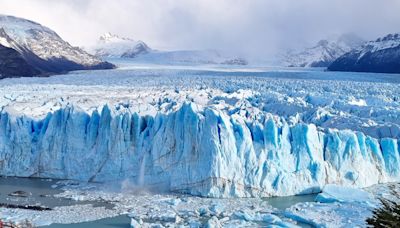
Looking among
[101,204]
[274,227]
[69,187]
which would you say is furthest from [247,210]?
[69,187]

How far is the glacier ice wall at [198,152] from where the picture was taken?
11.5 metres

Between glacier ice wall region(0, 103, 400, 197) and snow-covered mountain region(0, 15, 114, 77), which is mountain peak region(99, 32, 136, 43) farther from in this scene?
glacier ice wall region(0, 103, 400, 197)

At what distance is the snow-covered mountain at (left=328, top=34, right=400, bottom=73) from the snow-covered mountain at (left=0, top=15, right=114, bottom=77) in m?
22.8

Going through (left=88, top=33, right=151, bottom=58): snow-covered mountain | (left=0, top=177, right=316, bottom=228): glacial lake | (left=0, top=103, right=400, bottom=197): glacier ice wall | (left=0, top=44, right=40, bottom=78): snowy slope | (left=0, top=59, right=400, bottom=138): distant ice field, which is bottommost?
(left=0, top=177, right=316, bottom=228): glacial lake

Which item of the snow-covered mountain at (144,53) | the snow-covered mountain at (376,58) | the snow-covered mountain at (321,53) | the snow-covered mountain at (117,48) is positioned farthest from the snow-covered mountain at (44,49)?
the snow-covered mountain at (321,53)

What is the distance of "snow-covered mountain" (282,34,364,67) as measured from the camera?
86.0 meters

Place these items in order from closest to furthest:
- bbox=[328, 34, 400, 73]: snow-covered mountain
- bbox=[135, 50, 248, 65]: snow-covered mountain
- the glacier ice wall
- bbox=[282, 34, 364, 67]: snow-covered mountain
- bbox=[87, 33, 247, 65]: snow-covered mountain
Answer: the glacier ice wall
bbox=[328, 34, 400, 73]: snow-covered mountain
bbox=[135, 50, 248, 65]: snow-covered mountain
bbox=[87, 33, 247, 65]: snow-covered mountain
bbox=[282, 34, 364, 67]: snow-covered mountain

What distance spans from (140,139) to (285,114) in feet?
16.3

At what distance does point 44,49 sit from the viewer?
175 ft

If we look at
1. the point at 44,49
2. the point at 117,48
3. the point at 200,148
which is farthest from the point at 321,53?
the point at 200,148

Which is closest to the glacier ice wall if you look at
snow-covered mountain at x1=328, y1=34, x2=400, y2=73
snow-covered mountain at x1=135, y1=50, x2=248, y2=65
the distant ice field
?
the distant ice field

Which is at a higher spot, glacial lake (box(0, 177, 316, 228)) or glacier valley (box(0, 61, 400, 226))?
glacier valley (box(0, 61, 400, 226))

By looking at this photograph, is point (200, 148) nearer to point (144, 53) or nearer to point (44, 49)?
point (44, 49)


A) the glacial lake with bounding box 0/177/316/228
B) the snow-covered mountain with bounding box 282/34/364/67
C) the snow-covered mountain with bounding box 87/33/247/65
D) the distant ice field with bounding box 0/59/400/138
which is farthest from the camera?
the snow-covered mountain with bounding box 282/34/364/67
